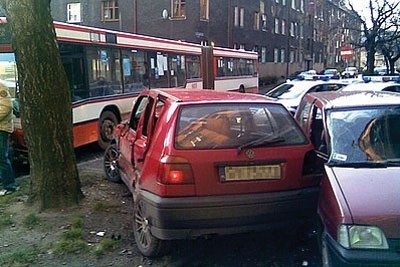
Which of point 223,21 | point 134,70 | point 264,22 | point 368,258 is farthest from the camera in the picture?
point 264,22

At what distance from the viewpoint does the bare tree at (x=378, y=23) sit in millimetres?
28656

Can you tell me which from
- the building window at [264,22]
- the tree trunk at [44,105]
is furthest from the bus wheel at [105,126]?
the building window at [264,22]

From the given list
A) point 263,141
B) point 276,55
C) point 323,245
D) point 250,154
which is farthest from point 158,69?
point 276,55

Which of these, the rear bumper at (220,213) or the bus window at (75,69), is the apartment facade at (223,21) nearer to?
the bus window at (75,69)

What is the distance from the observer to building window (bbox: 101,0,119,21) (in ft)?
108

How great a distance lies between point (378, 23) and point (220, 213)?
29.1m

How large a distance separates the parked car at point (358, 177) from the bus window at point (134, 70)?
7.03 m

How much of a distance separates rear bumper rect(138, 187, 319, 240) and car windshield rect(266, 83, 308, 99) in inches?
333

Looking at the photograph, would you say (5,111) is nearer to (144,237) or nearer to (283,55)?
(144,237)

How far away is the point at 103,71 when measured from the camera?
10094mm

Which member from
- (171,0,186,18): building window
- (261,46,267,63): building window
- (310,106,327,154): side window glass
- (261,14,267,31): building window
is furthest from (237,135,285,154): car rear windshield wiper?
(261,14,267,31): building window

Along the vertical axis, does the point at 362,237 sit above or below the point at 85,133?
above

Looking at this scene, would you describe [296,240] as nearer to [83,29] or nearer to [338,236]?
[338,236]

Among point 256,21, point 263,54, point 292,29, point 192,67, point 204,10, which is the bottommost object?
point 192,67
